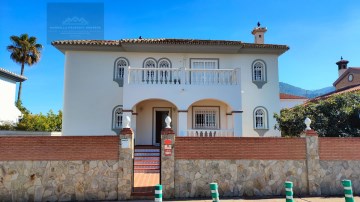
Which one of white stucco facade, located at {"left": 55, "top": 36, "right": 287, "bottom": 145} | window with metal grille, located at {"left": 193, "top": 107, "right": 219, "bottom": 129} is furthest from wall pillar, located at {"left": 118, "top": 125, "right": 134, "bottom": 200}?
window with metal grille, located at {"left": 193, "top": 107, "right": 219, "bottom": 129}

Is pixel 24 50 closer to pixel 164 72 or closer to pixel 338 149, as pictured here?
pixel 164 72

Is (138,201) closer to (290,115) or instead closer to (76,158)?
(76,158)

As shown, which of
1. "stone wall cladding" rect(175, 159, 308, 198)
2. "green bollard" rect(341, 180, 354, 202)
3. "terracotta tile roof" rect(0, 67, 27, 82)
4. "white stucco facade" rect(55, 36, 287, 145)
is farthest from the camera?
"terracotta tile roof" rect(0, 67, 27, 82)

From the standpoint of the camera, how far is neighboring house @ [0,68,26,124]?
18.8 meters

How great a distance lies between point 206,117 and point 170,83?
3.45 m

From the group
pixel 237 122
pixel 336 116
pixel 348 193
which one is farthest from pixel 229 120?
pixel 348 193

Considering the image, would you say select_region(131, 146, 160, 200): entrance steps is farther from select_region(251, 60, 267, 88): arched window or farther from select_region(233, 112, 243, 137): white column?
select_region(251, 60, 267, 88): arched window

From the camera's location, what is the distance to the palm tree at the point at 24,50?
28438mm

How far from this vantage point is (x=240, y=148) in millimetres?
8523

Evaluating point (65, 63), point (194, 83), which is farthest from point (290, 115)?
point (65, 63)

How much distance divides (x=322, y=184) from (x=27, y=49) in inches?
1237

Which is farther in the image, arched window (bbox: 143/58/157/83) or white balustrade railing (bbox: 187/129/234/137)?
arched window (bbox: 143/58/157/83)

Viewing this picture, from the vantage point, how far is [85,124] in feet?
49.6

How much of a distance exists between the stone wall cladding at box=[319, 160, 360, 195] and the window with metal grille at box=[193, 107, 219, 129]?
25.1 feet
